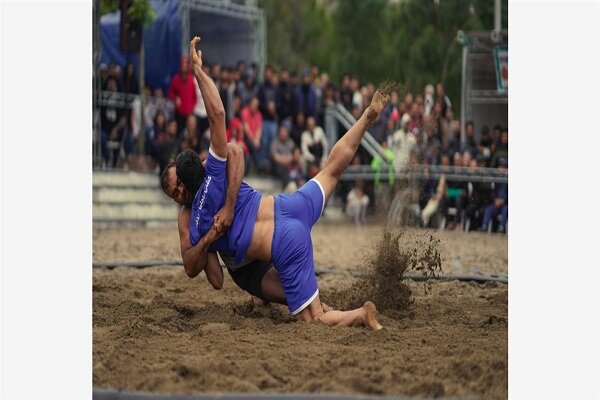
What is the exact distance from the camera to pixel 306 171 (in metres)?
15.9

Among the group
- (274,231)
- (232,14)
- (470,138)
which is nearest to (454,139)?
(470,138)

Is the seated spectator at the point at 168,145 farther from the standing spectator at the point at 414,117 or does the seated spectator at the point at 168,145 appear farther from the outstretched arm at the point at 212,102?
the outstretched arm at the point at 212,102

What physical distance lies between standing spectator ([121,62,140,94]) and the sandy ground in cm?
587

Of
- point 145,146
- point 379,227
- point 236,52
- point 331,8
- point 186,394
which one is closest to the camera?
point 186,394

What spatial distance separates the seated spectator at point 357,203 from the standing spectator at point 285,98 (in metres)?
1.66

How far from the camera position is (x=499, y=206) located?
33.1 feet

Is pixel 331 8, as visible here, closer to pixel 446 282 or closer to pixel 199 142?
pixel 199 142

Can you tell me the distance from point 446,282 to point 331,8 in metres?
18.3

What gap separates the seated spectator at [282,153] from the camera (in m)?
15.6

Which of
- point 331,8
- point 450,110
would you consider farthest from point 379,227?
point 331,8

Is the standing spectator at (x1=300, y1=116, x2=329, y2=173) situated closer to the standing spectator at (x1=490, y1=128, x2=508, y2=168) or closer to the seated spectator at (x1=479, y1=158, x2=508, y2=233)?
the seated spectator at (x1=479, y1=158, x2=508, y2=233)

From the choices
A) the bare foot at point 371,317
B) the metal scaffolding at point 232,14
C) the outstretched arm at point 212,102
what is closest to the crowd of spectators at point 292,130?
the metal scaffolding at point 232,14

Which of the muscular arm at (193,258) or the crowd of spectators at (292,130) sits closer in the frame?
the muscular arm at (193,258)

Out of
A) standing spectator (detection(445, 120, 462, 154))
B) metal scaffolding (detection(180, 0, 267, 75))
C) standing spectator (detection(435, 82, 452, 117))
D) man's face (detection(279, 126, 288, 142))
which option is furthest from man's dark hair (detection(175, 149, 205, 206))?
metal scaffolding (detection(180, 0, 267, 75))
